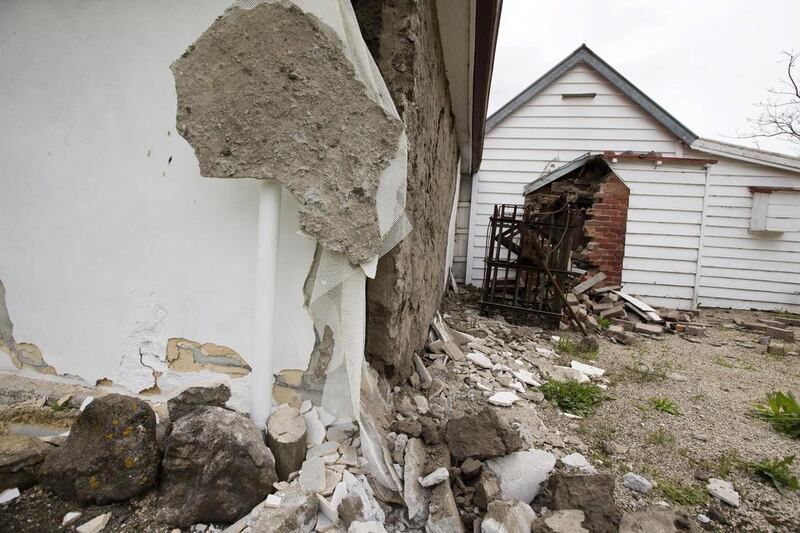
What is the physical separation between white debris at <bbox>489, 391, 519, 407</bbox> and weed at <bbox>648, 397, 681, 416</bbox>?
1.23 metres

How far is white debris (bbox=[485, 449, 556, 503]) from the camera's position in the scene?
175 centimetres

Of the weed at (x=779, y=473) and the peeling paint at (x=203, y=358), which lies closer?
the peeling paint at (x=203, y=358)

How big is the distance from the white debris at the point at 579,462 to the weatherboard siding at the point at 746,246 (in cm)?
739

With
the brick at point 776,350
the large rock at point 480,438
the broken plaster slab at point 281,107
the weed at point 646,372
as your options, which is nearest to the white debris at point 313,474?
the large rock at point 480,438

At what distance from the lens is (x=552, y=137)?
7.96 m

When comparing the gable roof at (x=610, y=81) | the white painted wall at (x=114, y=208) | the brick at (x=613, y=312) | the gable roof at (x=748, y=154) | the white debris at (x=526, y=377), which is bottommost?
the white debris at (x=526, y=377)

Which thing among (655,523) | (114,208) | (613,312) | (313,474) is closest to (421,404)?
(313,474)

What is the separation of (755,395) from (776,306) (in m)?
5.93

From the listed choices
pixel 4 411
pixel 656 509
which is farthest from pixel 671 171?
pixel 4 411

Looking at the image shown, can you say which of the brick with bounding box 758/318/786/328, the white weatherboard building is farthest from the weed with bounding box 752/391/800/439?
the white weatherboard building

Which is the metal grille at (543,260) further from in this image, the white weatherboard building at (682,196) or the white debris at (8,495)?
the white debris at (8,495)

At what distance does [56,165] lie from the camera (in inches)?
74.8

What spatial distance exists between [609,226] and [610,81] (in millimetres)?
3110

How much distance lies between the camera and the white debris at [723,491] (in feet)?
6.24
